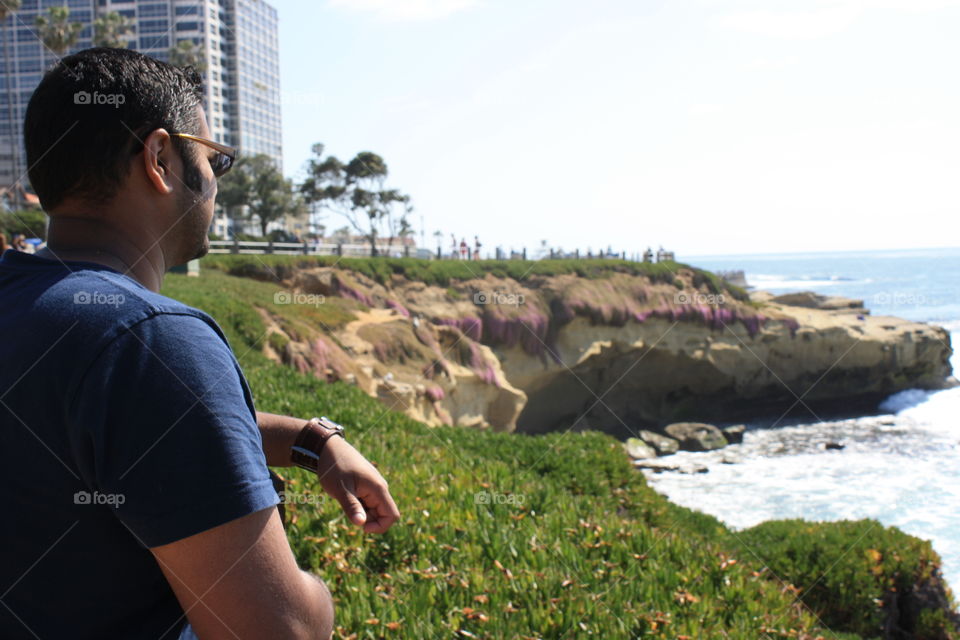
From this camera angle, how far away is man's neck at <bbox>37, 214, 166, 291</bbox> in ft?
4.84

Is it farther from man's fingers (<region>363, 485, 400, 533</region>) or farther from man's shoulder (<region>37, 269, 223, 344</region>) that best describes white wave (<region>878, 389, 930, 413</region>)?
man's shoulder (<region>37, 269, 223, 344</region>)

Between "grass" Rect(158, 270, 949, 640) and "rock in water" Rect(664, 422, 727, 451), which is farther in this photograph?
"rock in water" Rect(664, 422, 727, 451)

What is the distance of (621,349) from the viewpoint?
123 ft

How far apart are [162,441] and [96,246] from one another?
1.80 feet

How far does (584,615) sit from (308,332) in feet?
49.3

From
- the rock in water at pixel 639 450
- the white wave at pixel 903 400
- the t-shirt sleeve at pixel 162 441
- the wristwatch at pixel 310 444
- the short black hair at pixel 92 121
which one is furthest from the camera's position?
the white wave at pixel 903 400

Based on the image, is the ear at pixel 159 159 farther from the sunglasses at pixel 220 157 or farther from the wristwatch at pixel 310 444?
the wristwatch at pixel 310 444

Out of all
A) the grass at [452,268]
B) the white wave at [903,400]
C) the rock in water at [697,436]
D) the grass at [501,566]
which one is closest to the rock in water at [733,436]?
the rock in water at [697,436]

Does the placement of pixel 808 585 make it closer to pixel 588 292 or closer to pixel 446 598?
pixel 446 598

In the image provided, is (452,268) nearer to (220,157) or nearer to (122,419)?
(220,157)

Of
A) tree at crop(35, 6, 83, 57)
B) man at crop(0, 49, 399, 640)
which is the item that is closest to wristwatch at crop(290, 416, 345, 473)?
man at crop(0, 49, 399, 640)

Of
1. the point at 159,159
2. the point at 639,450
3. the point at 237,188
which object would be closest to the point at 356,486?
the point at 159,159

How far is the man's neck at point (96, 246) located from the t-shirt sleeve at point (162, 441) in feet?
1.15

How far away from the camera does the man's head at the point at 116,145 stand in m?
1.46
